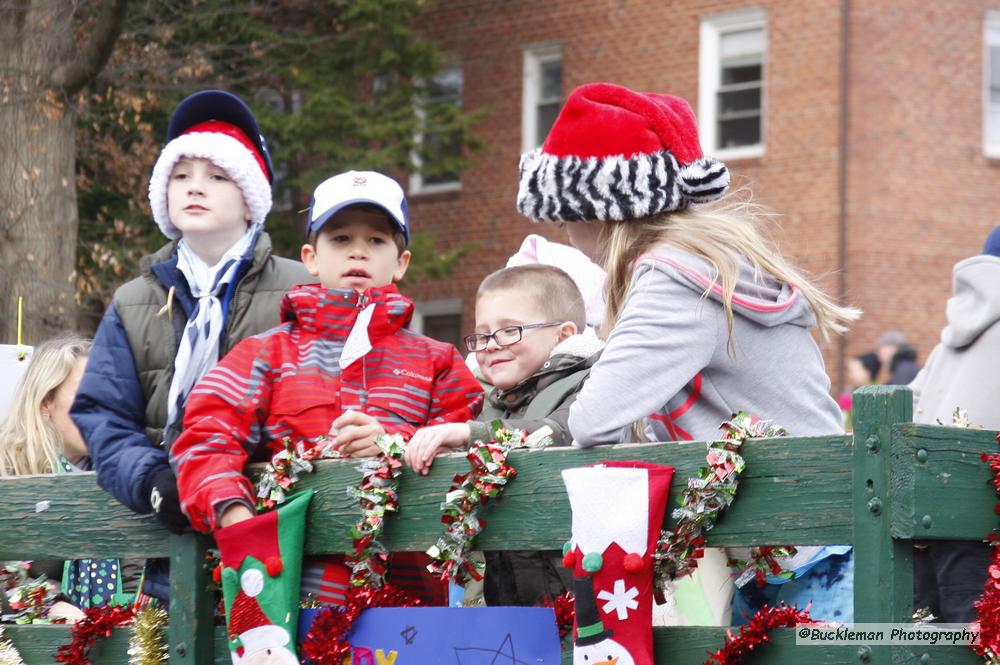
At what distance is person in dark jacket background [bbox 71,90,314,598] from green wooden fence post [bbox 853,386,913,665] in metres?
1.79

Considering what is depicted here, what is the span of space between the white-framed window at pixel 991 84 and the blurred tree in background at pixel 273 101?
659cm

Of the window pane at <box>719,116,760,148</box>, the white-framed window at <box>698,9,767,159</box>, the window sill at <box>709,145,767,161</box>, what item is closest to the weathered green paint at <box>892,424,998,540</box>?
the window sill at <box>709,145,767,161</box>

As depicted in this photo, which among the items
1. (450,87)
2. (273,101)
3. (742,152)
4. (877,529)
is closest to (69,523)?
(877,529)

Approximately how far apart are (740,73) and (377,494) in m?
17.0

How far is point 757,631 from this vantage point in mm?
3035

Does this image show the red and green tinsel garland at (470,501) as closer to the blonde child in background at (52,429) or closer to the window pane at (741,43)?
the blonde child in background at (52,429)

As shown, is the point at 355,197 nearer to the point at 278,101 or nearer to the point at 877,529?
the point at 877,529

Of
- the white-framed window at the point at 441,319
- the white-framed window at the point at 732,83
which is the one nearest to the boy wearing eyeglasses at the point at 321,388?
the white-framed window at the point at 732,83

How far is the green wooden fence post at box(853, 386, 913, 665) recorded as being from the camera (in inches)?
112

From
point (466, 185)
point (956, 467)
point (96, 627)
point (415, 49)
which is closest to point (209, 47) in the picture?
point (415, 49)

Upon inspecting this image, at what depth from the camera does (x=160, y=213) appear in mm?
4594

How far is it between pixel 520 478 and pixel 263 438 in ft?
2.74

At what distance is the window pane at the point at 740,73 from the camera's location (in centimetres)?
1973

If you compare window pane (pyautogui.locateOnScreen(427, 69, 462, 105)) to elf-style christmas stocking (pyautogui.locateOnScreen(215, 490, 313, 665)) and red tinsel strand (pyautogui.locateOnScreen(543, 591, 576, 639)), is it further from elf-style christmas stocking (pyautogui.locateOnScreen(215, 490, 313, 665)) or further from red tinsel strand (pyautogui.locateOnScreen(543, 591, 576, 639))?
red tinsel strand (pyautogui.locateOnScreen(543, 591, 576, 639))
